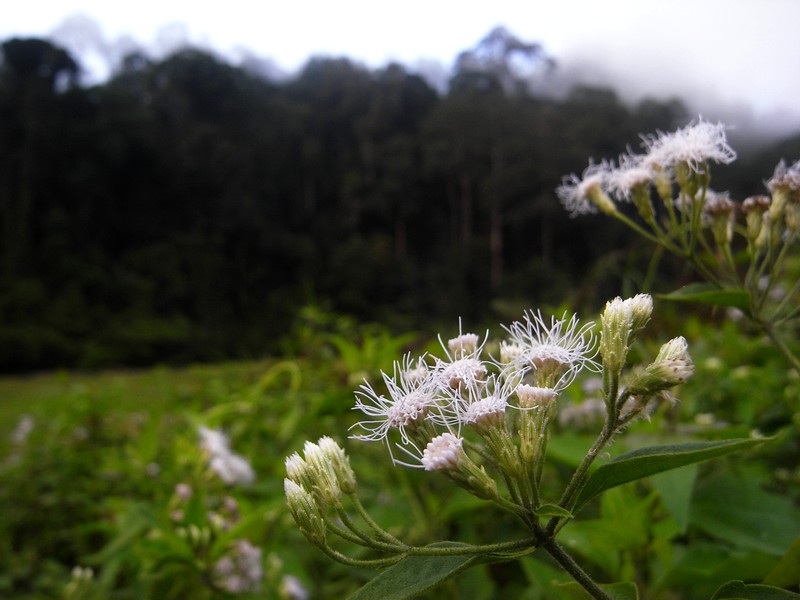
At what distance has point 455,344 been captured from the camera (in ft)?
1.31

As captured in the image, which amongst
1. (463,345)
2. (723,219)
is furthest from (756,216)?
(463,345)

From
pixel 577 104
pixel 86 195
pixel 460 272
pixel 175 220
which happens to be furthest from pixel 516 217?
pixel 86 195

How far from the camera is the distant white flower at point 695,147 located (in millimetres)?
572

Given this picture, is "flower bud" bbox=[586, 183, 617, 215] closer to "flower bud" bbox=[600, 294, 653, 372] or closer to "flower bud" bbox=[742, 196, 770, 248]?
"flower bud" bbox=[742, 196, 770, 248]

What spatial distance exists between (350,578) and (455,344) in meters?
0.73

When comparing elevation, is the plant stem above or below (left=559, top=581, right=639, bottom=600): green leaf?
above

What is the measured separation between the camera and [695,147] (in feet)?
1.90

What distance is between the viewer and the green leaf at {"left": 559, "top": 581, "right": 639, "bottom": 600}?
320 mm

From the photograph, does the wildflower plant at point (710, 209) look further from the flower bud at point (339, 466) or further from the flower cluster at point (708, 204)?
the flower bud at point (339, 466)

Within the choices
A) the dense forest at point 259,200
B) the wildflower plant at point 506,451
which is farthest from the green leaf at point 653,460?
the dense forest at point 259,200

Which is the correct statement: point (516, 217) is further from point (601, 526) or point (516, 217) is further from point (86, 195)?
point (601, 526)

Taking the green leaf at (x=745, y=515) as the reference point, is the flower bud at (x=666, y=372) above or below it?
above

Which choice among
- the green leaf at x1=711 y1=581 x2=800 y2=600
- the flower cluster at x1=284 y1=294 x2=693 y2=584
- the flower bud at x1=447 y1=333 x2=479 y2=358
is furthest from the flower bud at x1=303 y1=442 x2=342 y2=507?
the green leaf at x1=711 y1=581 x2=800 y2=600

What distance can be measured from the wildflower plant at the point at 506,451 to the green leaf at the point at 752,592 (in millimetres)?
46
